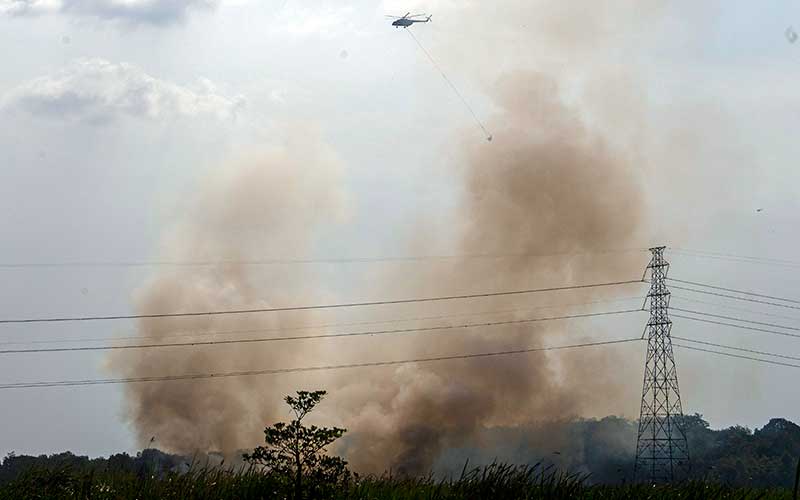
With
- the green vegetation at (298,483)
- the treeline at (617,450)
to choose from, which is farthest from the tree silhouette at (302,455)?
the treeline at (617,450)

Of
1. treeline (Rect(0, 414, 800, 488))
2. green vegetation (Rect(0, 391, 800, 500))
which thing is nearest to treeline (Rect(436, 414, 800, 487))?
treeline (Rect(0, 414, 800, 488))

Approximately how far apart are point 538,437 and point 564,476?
89.9 meters

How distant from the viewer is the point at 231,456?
343 feet

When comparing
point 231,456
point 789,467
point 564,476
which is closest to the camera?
point 564,476

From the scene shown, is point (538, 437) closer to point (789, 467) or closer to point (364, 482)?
point (789, 467)

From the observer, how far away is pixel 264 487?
90.0 ft

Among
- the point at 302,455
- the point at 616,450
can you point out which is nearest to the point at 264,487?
the point at 302,455

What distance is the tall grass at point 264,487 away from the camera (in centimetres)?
2641

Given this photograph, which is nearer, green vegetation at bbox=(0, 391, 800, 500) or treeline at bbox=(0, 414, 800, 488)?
green vegetation at bbox=(0, 391, 800, 500)

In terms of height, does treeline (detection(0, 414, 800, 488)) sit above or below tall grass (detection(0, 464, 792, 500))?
above

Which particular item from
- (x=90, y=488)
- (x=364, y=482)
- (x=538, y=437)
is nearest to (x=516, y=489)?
(x=364, y=482)

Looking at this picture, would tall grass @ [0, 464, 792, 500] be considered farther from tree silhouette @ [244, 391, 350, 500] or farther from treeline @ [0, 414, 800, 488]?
treeline @ [0, 414, 800, 488]

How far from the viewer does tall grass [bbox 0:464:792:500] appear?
26.4 m

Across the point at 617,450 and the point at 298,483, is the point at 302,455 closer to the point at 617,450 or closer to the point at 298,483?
the point at 298,483
